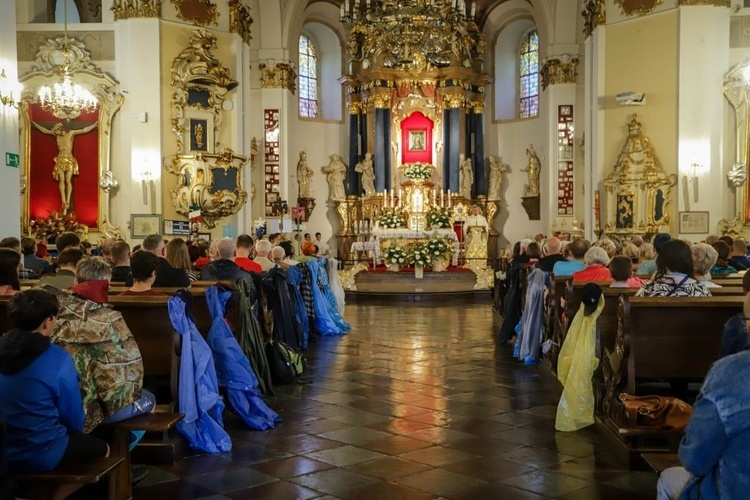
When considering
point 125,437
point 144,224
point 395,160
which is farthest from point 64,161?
point 125,437

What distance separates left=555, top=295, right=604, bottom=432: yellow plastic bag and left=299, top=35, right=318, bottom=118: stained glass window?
21.0m

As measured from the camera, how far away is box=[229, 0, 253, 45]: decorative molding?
17328 mm

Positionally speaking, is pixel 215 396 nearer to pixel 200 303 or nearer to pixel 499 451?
pixel 200 303

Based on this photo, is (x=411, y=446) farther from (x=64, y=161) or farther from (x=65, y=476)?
(x=64, y=161)

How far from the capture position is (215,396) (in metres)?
5.48

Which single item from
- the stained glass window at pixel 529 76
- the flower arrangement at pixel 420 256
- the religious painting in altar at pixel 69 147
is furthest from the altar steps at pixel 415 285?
the stained glass window at pixel 529 76

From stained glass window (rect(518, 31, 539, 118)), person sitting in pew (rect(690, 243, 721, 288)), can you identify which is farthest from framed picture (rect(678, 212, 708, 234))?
person sitting in pew (rect(690, 243, 721, 288))

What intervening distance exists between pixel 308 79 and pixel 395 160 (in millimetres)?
3923

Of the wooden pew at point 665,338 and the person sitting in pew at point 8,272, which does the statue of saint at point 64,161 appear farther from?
the wooden pew at point 665,338

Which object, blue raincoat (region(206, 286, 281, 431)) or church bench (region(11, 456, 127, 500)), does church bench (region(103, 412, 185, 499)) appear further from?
blue raincoat (region(206, 286, 281, 431))

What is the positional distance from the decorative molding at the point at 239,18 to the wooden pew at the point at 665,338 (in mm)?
13905

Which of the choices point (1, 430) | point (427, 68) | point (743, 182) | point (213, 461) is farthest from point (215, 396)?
point (427, 68)

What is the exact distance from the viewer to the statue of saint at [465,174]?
83.6 feet

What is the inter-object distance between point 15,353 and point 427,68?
2333 centimetres
